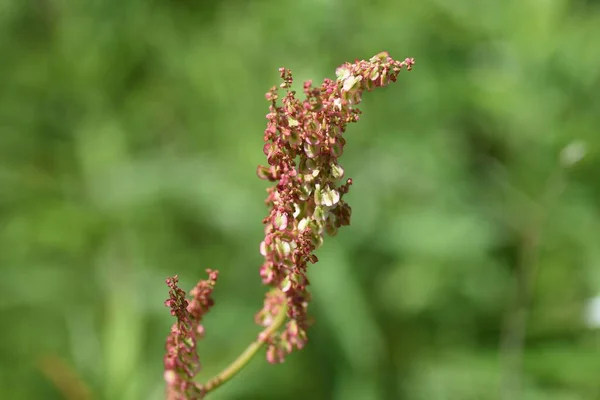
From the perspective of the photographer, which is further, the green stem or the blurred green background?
the blurred green background

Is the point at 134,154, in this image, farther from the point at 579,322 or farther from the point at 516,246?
the point at 579,322

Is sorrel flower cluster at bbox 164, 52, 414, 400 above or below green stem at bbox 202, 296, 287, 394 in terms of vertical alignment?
above

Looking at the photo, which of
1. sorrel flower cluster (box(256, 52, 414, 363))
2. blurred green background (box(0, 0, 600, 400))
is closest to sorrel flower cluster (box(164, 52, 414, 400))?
sorrel flower cluster (box(256, 52, 414, 363))

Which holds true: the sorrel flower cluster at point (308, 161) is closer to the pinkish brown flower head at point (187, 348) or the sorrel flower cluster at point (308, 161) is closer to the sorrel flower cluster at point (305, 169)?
the sorrel flower cluster at point (305, 169)

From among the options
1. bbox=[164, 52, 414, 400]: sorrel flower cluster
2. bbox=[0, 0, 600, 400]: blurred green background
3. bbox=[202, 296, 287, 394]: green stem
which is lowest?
bbox=[202, 296, 287, 394]: green stem

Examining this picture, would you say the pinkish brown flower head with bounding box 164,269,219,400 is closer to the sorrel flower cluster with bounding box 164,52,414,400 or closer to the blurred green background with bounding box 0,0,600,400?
the sorrel flower cluster with bounding box 164,52,414,400

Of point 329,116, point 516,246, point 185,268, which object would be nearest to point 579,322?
point 516,246

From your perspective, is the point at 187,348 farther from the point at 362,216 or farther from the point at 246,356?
the point at 362,216
